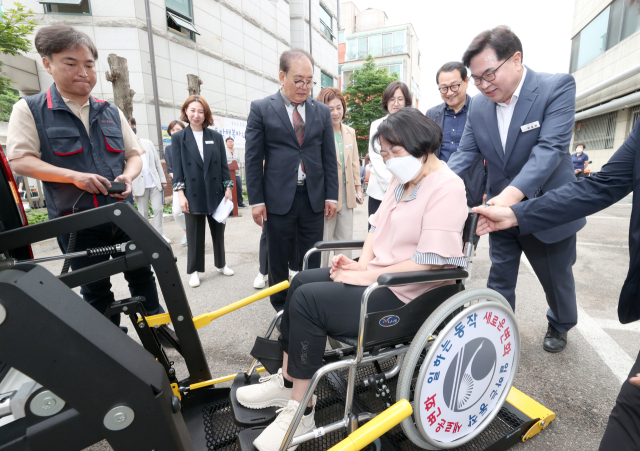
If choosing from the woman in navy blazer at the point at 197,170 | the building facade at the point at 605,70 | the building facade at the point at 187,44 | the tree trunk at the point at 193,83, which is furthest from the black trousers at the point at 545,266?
A: the building facade at the point at 605,70

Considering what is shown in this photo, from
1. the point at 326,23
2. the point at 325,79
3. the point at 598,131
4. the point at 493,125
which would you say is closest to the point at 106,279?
the point at 493,125

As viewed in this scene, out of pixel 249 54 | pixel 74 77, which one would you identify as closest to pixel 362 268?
pixel 74 77

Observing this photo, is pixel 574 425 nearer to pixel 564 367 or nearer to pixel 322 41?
pixel 564 367

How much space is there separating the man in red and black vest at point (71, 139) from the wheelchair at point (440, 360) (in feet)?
4.27

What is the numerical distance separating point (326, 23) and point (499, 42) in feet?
70.9

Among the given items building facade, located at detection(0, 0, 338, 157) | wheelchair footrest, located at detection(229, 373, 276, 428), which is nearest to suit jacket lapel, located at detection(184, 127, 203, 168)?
wheelchair footrest, located at detection(229, 373, 276, 428)

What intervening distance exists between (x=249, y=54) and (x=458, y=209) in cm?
1418

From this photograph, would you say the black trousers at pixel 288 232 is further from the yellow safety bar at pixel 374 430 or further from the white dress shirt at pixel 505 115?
the yellow safety bar at pixel 374 430

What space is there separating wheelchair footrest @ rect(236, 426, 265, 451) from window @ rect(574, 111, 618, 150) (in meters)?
17.7

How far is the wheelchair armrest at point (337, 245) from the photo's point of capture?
6.00 feet

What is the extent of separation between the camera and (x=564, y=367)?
2162mm

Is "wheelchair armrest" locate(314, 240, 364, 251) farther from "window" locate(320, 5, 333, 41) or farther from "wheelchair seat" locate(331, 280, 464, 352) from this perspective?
"window" locate(320, 5, 333, 41)

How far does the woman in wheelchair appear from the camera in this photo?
142cm

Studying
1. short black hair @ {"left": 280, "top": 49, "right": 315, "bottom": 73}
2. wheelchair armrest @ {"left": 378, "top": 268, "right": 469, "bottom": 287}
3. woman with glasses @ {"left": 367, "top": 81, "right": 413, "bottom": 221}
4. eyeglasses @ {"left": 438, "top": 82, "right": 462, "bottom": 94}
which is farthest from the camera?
woman with glasses @ {"left": 367, "top": 81, "right": 413, "bottom": 221}
